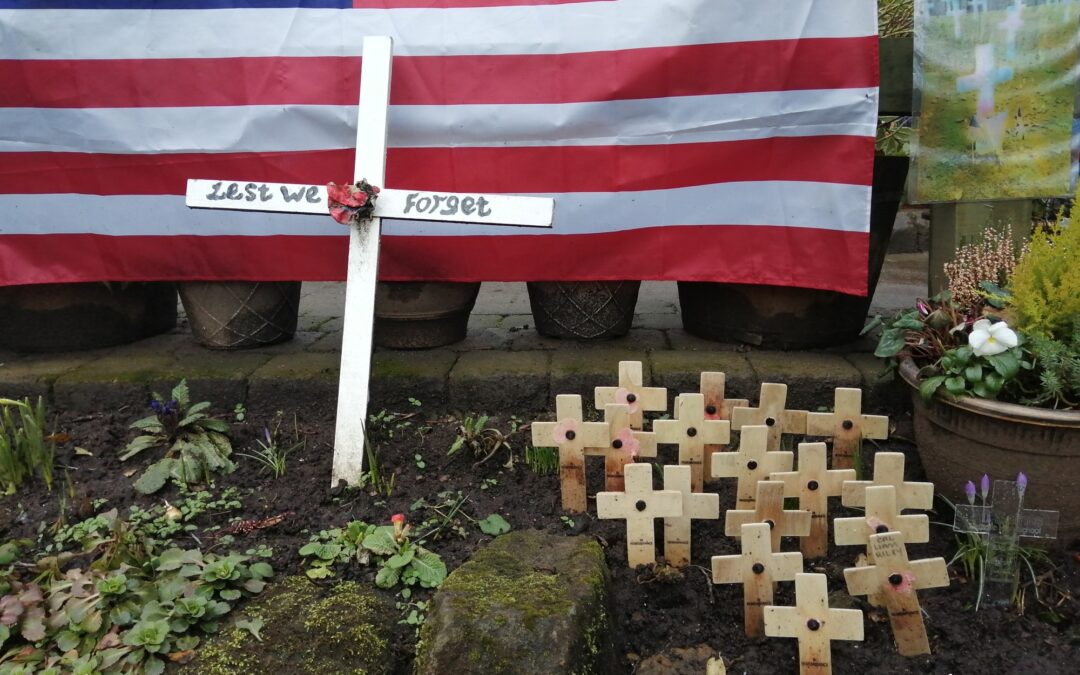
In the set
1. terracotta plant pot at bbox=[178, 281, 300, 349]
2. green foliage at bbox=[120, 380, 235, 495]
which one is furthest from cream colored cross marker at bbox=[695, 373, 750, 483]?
terracotta plant pot at bbox=[178, 281, 300, 349]

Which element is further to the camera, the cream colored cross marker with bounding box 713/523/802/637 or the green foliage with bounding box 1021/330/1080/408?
the green foliage with bounding box 1021/330/1080/408

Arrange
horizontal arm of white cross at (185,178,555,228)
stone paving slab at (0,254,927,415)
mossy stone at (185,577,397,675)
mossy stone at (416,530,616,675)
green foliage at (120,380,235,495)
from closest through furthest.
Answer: mossy stone at (416,530,616,675)
mossy stone at (185,577,397,675)
horizontal arm of white cross at (185,178,555,228)
green foliage at (120,380,235,495)
stone paving slab at (0,254,927,415)

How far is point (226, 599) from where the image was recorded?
79.4 inches

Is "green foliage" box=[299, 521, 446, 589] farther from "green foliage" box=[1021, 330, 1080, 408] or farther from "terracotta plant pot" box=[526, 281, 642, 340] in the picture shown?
"green foliage" box=[1021, 330, 1080, 408]

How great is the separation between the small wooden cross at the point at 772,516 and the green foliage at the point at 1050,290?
95 centimetres

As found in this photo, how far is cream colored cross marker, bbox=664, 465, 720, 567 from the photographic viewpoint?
6.95 feet

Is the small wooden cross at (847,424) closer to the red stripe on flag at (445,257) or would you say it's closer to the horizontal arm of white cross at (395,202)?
the red stripe on flag at (445,257)

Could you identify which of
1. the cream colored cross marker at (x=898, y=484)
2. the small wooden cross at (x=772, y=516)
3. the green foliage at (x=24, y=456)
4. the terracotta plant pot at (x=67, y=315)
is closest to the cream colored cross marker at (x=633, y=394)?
the small wooden cross at (x=772, y=516)

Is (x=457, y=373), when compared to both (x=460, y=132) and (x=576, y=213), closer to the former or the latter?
(x=576, y=213)

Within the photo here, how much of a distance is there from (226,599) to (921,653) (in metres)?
1.73

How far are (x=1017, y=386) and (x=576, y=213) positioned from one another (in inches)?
63.5

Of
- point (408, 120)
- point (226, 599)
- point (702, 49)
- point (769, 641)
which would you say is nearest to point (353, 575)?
point (226, 599)

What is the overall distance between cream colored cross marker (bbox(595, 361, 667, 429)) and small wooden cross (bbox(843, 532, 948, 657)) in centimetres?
83

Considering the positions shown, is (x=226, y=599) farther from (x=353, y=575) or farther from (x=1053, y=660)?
(x=1053, y=660)
